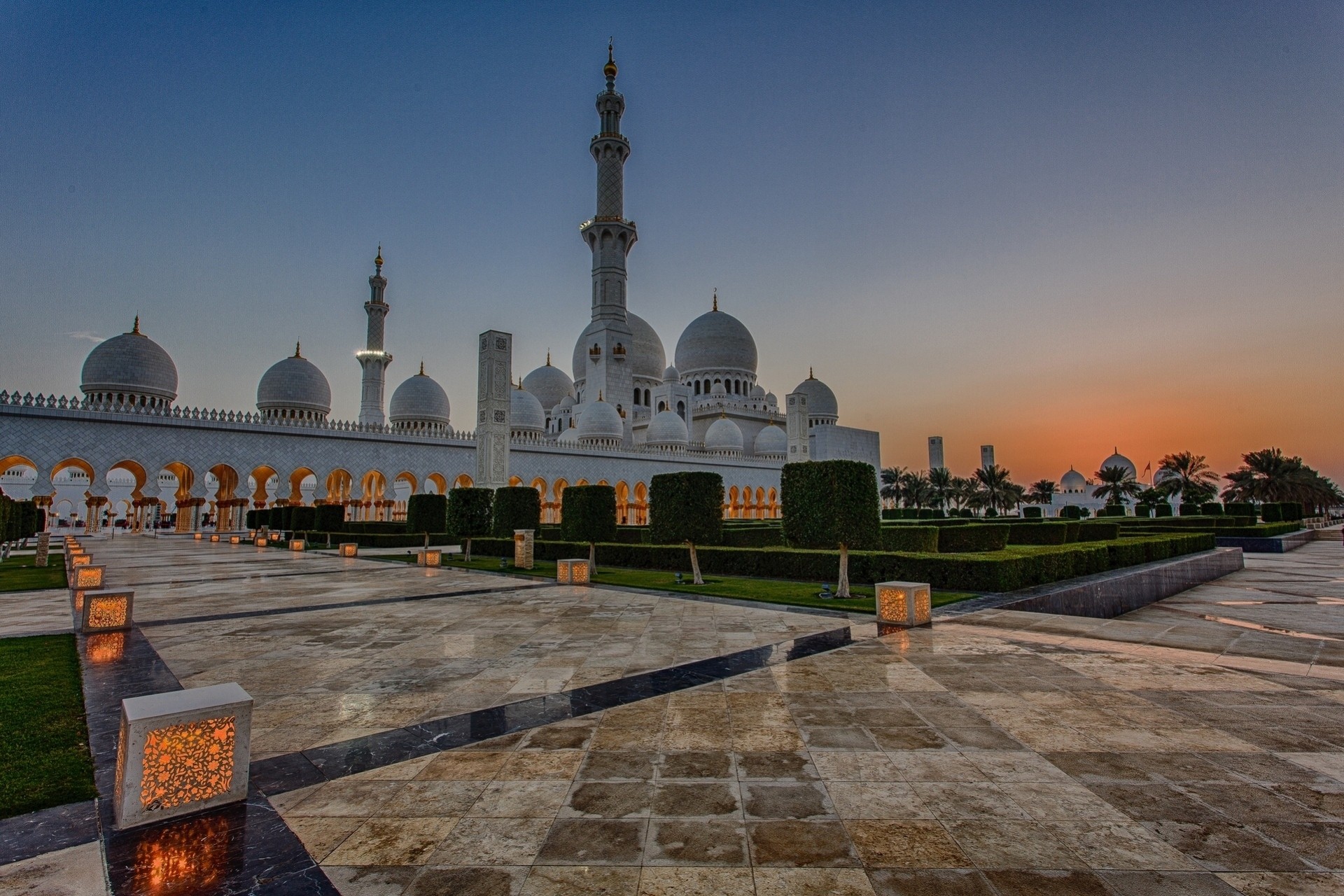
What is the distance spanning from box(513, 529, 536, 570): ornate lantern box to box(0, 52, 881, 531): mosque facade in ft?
46.5

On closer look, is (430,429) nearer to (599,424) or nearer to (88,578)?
(599,424)

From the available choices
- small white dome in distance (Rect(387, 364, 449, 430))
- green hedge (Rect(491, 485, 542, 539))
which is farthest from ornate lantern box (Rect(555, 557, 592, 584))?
small white dome in distance (Rect(387, 364, 449, 430))

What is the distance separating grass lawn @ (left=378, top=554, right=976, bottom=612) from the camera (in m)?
9.27

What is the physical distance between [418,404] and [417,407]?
0.17 m

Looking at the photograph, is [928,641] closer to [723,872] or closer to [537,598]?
[723,872]

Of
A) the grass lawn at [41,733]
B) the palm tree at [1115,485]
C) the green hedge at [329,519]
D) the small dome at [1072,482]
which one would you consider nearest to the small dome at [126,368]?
the green hedge at [329,519]

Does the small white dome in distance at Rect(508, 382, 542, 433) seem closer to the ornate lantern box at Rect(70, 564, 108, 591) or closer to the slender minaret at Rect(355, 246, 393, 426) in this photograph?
the slender minaret at Rect(355, 246, 393, 426)

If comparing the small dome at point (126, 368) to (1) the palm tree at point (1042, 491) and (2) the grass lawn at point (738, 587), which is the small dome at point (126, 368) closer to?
(2) the grass lawn at point (738, 587)

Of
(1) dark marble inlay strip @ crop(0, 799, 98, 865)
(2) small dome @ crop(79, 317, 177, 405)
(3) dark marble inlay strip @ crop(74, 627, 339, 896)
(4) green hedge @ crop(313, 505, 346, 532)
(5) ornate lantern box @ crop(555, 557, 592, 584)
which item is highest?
(2) small dome @ crop(79, 317, 177, 405)

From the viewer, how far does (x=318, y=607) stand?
9070 millimetres

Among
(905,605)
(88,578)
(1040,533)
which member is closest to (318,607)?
(88,578)

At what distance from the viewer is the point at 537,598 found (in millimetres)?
9984

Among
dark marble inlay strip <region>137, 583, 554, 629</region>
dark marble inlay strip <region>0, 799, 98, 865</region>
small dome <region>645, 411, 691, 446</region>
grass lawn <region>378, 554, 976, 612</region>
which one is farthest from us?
small dome <region>645, 411, 691, 446</region>

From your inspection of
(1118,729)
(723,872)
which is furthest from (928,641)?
(723,872)
